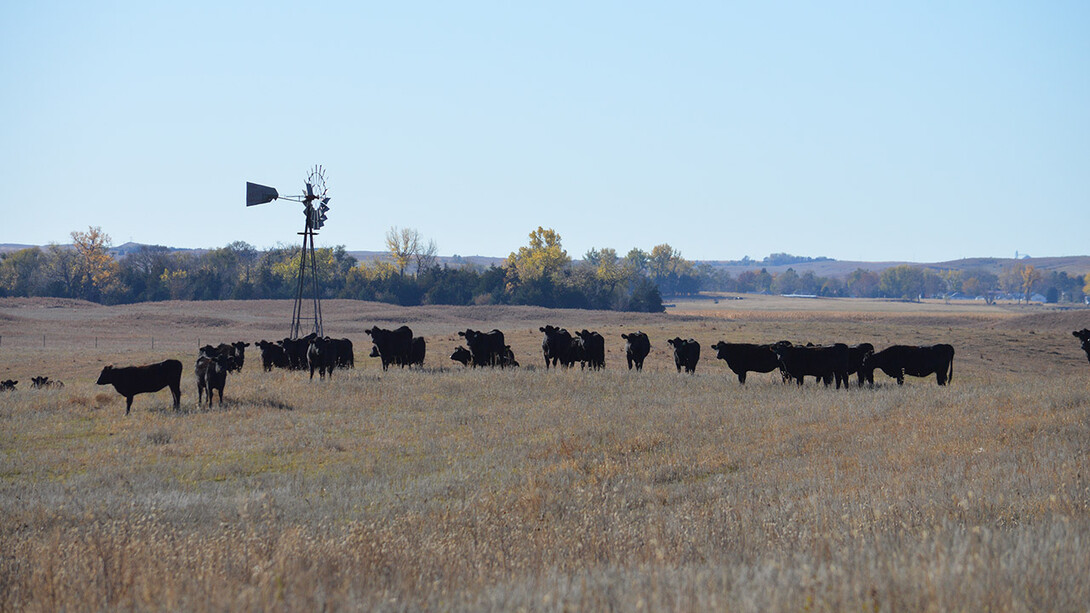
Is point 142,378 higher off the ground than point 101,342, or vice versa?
point 142,378

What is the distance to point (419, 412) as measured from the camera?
18.6 meters

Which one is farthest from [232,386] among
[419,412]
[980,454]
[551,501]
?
[980,454]

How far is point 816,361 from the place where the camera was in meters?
23.7

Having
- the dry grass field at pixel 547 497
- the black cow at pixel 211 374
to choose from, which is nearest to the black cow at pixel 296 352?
the dry grass field at pixel 547 497

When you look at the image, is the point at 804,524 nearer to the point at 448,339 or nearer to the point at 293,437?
the point at 293,437

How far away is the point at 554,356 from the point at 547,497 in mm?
21054

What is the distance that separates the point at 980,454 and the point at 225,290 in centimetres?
10661

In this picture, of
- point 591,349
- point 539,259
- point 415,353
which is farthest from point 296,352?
point 539,259

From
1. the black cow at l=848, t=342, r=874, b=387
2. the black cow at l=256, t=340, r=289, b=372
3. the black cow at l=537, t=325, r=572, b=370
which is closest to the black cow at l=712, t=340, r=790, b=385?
the black cow at l=848, t=342, r=874, b=387

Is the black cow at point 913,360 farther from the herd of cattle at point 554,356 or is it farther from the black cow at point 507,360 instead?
the black cow at point 507,360

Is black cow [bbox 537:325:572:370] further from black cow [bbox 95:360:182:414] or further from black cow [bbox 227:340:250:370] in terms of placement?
black cow [bbox 95:360:182:414]

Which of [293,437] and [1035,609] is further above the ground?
[1035,609]

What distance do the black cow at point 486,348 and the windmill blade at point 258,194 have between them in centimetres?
1201

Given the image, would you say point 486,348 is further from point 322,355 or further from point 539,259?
point 539,259
